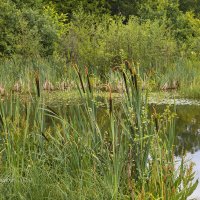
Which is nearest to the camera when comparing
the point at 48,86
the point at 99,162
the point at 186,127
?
the point at 99,162

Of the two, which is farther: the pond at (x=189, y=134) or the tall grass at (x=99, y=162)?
the pond at (x=189, y=134)

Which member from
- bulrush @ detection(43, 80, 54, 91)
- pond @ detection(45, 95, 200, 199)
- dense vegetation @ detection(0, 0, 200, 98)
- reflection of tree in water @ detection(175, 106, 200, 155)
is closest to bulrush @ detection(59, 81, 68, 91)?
bulrush @ detection(43, 80, 54, 91)

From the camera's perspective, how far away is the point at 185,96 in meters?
12.1

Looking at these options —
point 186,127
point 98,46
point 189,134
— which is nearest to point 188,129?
point 186,127

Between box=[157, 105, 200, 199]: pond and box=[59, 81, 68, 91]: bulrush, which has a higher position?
box=[59, 81, 68, 91]: bulrush

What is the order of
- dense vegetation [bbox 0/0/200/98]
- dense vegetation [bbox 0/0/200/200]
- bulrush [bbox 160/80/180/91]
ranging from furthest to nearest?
dense vegetation [bbox 0/0/200/98], bulrush [bbox 160/80/180/91], dense vegetation [bbox 0/0/200/200]

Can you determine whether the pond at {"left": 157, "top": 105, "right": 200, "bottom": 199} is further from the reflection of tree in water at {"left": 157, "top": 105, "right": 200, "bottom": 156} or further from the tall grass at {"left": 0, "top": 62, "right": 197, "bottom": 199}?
the tall grass at {"left": 0, "top": 62, "right": 197, "bottom": 199}

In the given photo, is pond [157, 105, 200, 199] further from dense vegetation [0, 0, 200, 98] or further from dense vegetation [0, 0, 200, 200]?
dense vegetation [0, 0, 200, 98]

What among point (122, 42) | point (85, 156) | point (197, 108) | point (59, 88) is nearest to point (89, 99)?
point (85, 156)

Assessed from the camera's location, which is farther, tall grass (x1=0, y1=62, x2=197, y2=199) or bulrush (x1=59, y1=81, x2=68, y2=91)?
bulrush (x1=59, y1=81, x2=68, y2=91)

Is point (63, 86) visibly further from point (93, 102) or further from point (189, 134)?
point (93, 102)

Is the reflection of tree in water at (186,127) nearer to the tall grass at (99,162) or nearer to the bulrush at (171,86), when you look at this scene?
the tall grass at (99,162)

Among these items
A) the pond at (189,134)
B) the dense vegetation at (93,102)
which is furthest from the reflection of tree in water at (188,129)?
the dense vegetation at (93,102)

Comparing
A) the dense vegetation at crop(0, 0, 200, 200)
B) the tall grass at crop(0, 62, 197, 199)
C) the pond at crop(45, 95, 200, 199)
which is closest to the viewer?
the tall grass at crop(0, 62, 197, 199)
